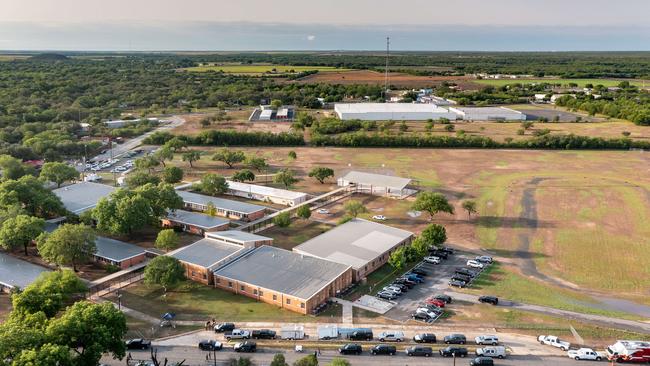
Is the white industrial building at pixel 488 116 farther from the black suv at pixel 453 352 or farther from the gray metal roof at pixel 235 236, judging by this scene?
the black suv at pixel 453 352

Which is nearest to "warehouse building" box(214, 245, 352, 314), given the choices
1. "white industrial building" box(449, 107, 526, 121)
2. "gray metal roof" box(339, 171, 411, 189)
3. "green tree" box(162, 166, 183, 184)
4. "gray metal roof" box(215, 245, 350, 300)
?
"gray metal roof" box(215, 245, 350, 300)

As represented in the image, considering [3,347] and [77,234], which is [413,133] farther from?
[3,347]

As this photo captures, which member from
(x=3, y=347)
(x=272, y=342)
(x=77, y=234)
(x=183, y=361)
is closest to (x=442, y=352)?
(x=272, y=342)

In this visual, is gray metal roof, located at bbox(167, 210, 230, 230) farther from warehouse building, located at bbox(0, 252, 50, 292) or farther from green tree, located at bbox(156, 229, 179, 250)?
warehouse building, located at bbox(0, 252, 50, 292)

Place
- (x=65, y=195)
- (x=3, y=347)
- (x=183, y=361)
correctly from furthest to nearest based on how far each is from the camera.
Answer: (x=65, y=195) < (x=183, y=361) < (x=3, y=347)

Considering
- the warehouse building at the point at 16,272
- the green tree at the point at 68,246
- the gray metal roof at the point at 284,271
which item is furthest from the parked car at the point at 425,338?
the warehouse building at the point at 16,272

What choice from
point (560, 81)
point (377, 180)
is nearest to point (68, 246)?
point (377, 180)

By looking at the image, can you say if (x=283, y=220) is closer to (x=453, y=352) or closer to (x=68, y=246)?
(x=68, y=246)
